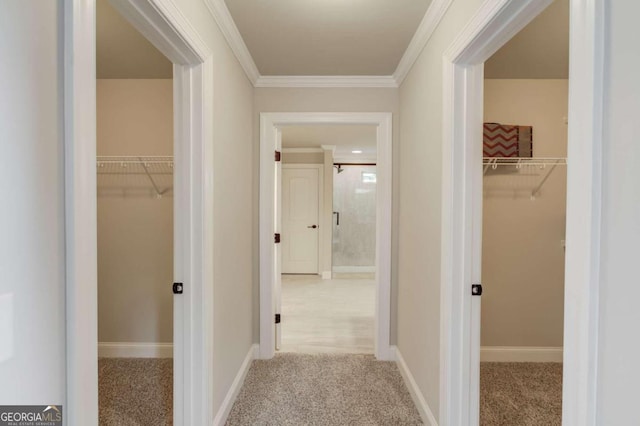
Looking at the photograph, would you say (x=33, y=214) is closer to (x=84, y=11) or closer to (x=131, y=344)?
(x=84, y=11)

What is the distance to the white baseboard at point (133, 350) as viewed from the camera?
9.14ft

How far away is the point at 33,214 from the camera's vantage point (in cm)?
68

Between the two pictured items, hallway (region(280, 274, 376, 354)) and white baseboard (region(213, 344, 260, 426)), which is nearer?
white baseboard (region(213, 344, 260, 426))

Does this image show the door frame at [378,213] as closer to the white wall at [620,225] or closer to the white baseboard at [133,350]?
the white baseboard at [133,350]

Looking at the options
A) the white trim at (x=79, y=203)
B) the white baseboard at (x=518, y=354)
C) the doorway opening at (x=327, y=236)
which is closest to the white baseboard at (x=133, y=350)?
the doorway opening at (x=327, y=236)

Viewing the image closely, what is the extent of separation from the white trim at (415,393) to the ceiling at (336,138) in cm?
274

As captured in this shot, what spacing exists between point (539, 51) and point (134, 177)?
10.5ft

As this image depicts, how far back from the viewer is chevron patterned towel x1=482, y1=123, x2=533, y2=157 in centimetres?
253

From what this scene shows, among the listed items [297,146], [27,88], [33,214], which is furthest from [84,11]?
[297,146]

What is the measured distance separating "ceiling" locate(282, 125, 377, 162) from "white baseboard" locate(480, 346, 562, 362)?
2.75 m

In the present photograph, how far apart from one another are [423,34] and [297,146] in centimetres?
411

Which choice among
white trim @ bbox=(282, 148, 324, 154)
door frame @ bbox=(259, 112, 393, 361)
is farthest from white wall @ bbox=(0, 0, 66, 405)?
white trim @ bbox=(282, 148, 324, 154)

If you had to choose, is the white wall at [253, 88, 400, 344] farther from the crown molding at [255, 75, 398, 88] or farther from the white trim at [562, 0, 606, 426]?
the white trim at [562, 0, 606, 426]

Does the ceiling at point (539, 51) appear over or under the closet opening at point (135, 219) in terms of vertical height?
over
